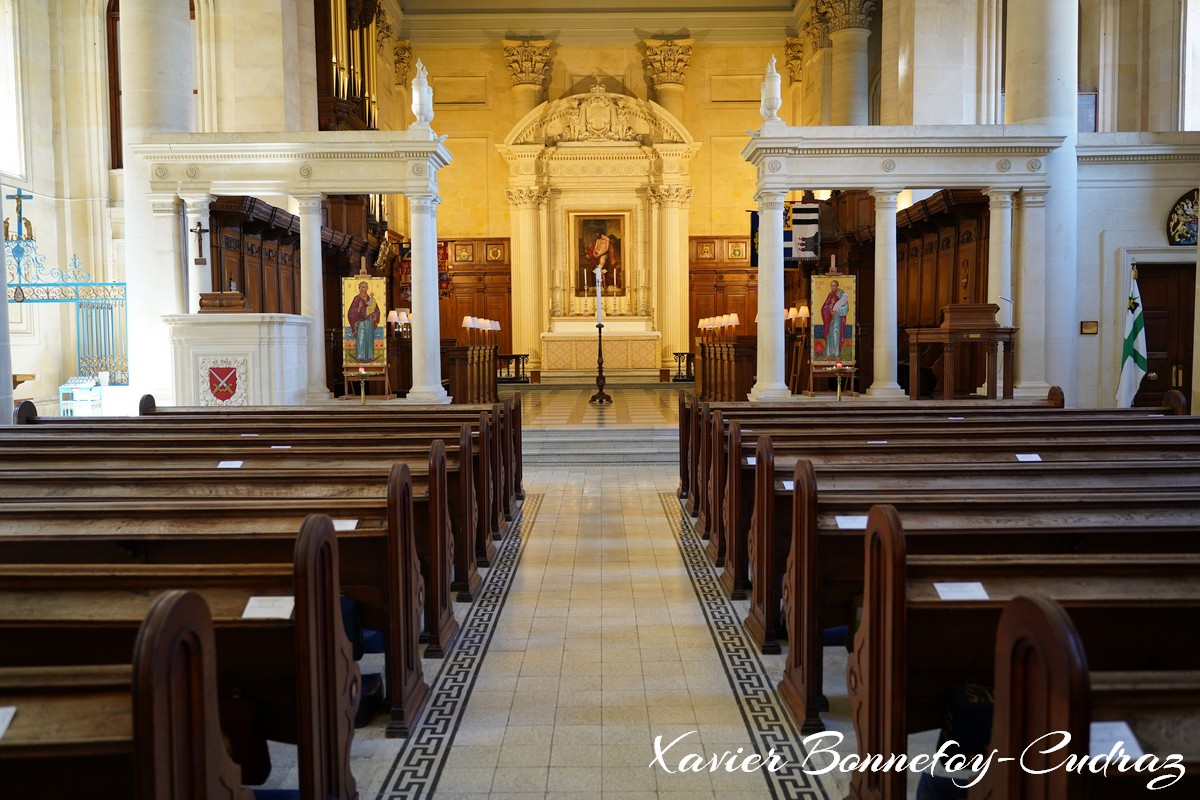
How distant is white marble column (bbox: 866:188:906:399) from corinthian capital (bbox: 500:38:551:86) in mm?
13811

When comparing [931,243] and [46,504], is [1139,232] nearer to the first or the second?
[931,243]

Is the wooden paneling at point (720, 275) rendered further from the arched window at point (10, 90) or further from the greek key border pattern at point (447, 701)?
the greek key border pattern at point (447, 701)

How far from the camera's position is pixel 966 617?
2799 mm

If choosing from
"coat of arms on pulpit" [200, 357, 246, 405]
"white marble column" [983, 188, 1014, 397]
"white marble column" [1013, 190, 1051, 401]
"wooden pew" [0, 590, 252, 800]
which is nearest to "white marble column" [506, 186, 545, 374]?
"coat of arms on pulpit" [200, 357, 246, 405]

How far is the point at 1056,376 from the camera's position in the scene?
38.6ft

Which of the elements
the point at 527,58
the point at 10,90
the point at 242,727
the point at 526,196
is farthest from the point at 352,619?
the point at 527,58

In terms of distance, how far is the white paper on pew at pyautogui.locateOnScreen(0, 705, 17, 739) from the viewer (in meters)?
1.82

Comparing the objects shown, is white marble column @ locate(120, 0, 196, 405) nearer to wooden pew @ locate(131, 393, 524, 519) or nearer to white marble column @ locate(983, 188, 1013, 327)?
wooden pew @ locate(131, 393, 524, 519)

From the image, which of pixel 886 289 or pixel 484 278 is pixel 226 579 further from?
pixel 484 278

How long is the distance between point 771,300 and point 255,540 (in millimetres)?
8928

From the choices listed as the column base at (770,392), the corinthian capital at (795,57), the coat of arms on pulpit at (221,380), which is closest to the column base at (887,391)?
the column base at (770,392)

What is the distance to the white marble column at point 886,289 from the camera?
11867 mm

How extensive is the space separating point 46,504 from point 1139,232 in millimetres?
12886

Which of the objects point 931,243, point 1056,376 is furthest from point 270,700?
point 931,243
